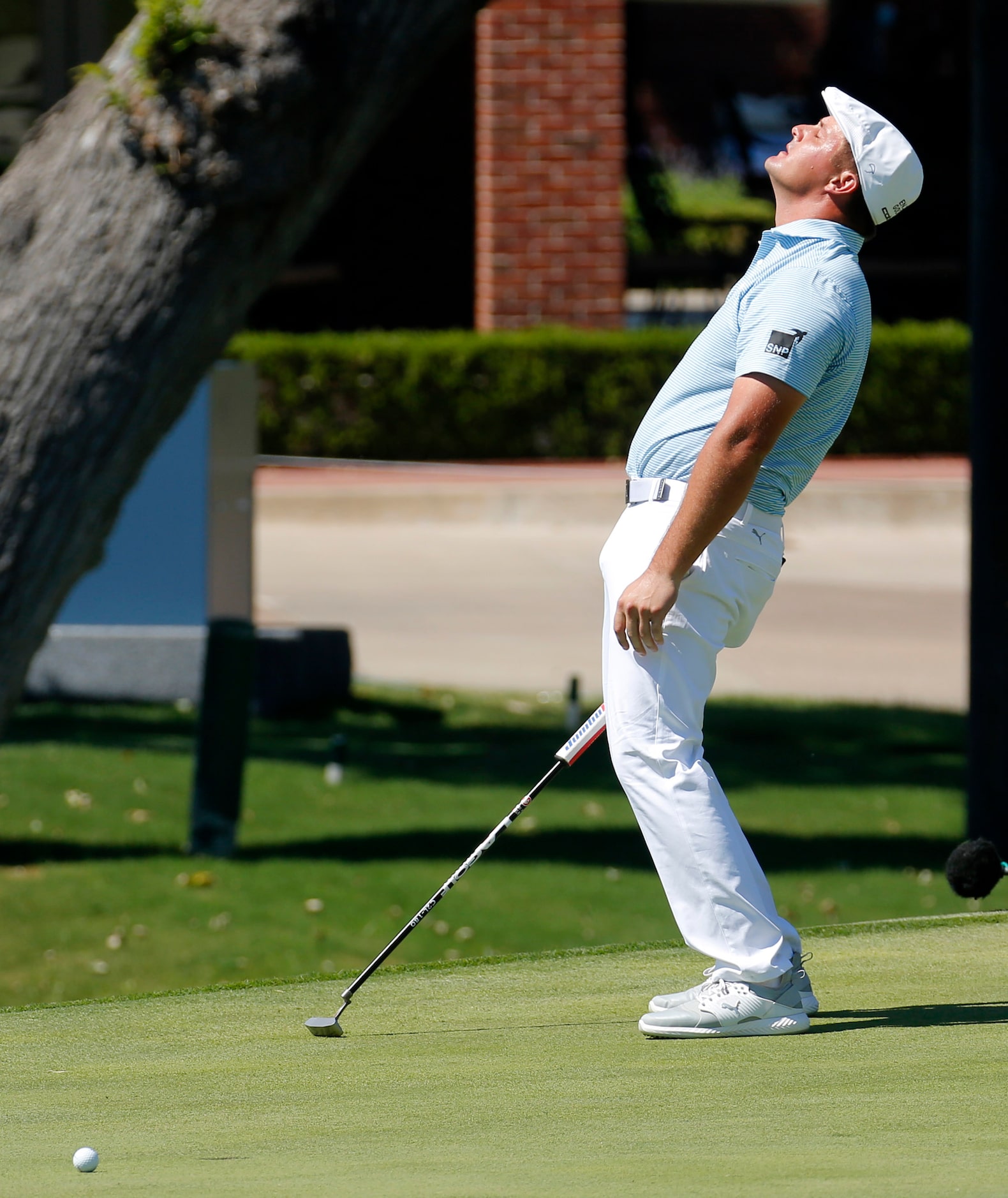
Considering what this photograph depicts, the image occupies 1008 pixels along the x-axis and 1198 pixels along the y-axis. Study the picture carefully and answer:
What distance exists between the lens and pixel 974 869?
4.40m

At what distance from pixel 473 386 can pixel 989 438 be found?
1237 centimetres

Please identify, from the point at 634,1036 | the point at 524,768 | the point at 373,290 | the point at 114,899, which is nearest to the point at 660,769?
the point at 634,1036

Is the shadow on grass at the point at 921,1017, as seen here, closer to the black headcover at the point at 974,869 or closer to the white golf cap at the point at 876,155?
the black headcover at the point at 974,869

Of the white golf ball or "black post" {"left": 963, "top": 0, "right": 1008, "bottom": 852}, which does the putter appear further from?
"black post" {"left": 963, "top": 0, "right": 1008, "bottom": 852}

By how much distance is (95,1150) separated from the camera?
3.31 metres

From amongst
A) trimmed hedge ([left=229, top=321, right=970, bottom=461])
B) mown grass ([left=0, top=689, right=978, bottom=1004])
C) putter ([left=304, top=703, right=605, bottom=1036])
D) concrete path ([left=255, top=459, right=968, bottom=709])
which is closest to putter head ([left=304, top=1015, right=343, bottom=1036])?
putter ([left=304, top=703, right=605, bottom=1036])

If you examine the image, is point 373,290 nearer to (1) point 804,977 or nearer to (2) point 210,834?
(2) point 210,834

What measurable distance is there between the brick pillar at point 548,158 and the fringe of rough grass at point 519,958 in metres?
15.0

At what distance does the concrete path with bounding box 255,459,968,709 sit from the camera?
12227 mm

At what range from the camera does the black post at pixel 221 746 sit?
8.05 m

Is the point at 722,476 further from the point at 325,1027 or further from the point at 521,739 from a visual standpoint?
the point at 521,739

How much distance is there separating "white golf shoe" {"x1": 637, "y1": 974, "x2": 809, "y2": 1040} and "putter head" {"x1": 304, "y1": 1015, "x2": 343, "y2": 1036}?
612mm

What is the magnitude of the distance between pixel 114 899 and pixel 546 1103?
4.21m

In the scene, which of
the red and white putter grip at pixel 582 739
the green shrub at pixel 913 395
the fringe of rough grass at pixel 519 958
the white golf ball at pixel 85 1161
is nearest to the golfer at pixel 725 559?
the red and white putter grip at pixel 582 739
